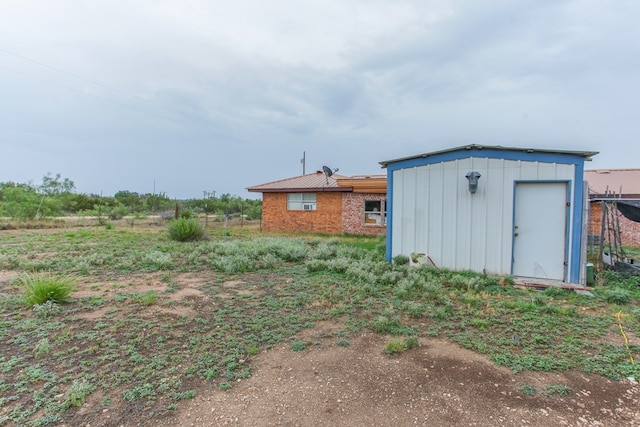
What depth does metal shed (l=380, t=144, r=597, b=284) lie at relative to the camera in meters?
6.30

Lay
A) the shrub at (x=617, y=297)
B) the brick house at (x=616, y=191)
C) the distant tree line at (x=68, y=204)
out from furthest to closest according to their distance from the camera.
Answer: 1. the distant tree line at (x=68, y=204)
2. the brick house at (x=616, y=191)
3. the shrub at (x=617, y=297)

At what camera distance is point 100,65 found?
585 inches

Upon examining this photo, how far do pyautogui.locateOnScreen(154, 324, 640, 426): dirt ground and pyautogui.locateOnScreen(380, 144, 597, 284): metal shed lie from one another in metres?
4.14

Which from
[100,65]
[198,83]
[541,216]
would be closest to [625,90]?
[541,216]

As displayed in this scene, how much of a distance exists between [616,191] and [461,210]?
12.4 metres

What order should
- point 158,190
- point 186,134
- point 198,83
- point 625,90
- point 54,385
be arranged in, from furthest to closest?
1. point 158,190
2. point 186,134
3. point 198,83
4. point 625,90
5. point 54,385

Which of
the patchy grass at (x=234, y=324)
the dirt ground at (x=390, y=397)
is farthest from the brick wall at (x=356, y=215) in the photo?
the dirt ground at (x=390, y=397)

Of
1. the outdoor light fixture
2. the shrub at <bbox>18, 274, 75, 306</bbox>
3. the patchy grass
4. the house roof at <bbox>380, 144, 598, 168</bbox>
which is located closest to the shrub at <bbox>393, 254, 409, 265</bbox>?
the patchy grass

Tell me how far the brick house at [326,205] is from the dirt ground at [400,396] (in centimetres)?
1214

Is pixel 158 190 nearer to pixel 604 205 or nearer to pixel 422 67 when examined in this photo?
pixel 422 67

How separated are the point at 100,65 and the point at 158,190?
70.8ft

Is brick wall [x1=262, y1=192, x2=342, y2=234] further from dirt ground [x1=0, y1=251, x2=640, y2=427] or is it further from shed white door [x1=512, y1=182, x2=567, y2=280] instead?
dirt ground [x1=0, y1=251, x2=640, y2=427]

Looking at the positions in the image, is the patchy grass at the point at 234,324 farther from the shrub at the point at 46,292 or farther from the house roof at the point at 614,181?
the house roof at the point at 614,181

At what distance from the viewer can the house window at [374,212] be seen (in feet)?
49.9
